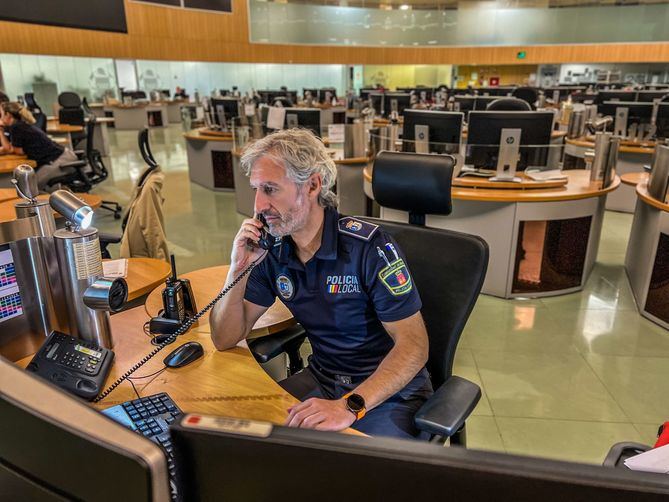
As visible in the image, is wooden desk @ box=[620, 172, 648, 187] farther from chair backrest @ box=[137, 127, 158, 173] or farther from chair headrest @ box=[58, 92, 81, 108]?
chair headrest @ box=[58, 92, 81, 108]

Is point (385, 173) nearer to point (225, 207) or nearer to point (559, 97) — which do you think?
point (225, 207)

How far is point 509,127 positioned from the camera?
366cm

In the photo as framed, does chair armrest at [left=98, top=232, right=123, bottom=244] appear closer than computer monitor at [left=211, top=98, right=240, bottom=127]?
Yes

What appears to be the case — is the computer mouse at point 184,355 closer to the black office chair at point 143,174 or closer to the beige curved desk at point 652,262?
the black office chair at point 143,174

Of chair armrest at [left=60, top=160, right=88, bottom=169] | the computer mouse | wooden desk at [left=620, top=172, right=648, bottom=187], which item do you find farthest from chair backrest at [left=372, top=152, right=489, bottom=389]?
chair armrest at [left=60, top=160, right=88, bottom=169]

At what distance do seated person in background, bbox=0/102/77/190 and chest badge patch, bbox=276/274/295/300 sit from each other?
14.6ft

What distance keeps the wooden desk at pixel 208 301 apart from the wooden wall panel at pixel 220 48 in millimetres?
12332

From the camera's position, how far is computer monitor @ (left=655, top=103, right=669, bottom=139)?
17.6 ft

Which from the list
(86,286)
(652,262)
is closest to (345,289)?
(86,286)

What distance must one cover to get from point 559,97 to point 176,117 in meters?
11.8

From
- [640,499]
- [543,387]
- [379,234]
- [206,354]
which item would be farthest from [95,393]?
[543,387]

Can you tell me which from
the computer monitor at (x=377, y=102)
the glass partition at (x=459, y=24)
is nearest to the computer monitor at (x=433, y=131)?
the computer monitor at (x=377, y=102)

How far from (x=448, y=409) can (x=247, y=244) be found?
0.79 meters

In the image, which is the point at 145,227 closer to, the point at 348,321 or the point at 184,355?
the point at 184,355
